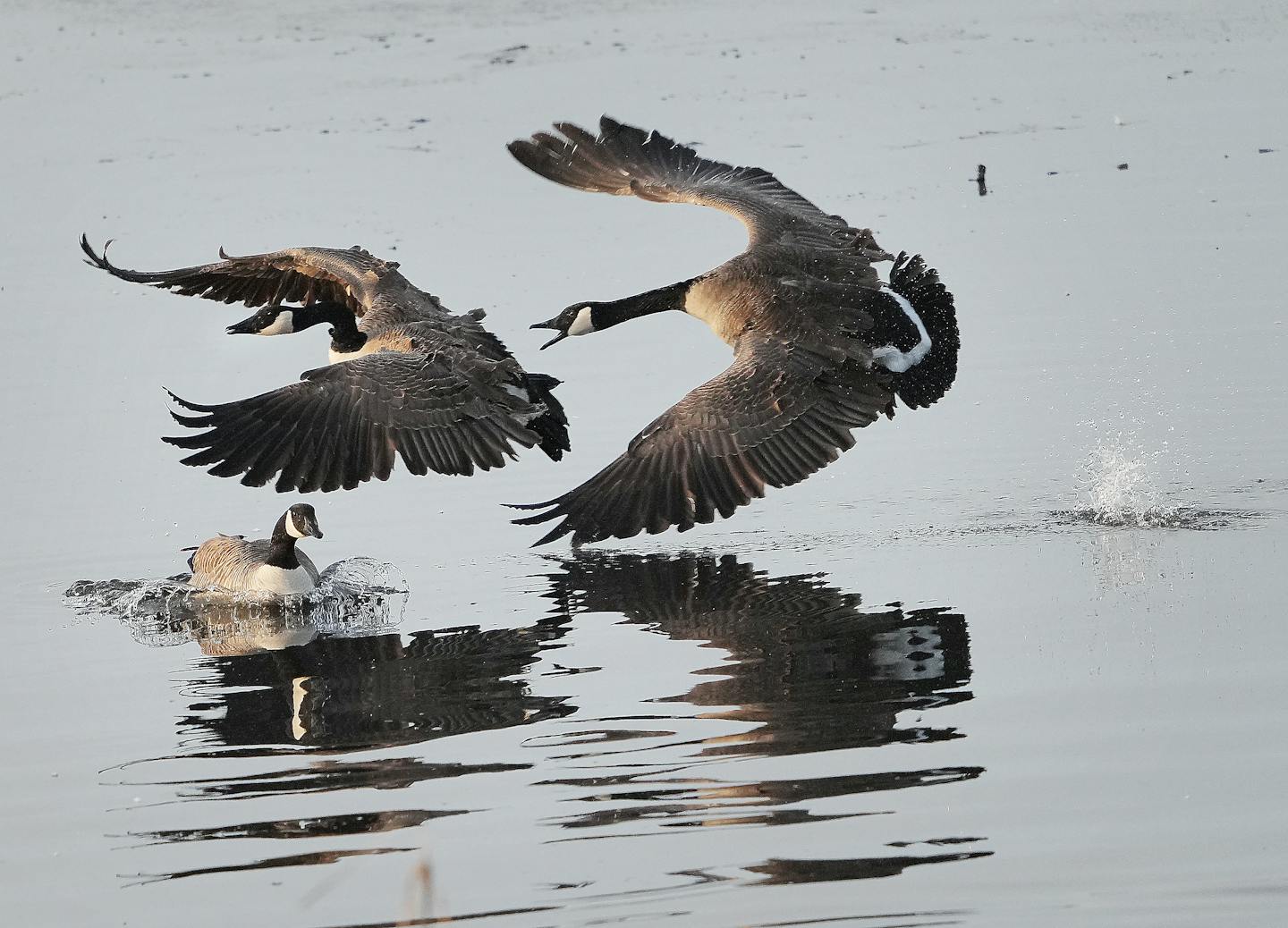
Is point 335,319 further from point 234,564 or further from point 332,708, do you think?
point 332,708

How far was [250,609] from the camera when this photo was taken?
792cm

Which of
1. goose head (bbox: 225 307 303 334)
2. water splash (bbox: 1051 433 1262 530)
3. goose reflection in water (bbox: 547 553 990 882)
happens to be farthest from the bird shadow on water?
goose head (bbox: 225 307 303 334)

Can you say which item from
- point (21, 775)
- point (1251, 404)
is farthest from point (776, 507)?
point (21, 775)

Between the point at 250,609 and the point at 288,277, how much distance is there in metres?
2.87

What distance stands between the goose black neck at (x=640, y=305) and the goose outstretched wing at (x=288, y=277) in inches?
43.6

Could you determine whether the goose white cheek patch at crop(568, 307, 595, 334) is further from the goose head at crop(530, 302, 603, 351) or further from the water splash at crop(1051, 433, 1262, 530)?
the water splash at crop(1051, 433, 1262, 530)

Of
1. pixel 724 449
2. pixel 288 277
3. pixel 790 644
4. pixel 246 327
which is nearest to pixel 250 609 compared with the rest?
pixel 724 449

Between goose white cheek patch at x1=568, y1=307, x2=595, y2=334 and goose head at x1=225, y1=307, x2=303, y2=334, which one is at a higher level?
goose head at x1=225, y1=307, x2=303, y2=334

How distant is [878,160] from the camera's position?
16062 millimetres

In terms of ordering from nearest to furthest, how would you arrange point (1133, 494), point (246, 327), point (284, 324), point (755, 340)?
point (755, 340) → point (1133, 494) → point (284, 324) → point (246, 327)

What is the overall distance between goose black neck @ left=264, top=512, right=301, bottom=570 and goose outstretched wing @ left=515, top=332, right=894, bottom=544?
3.49 ft

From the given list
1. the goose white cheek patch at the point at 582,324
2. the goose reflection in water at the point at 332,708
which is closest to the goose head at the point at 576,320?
the goose white cheek patch at the point at 582,324

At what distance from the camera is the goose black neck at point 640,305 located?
9328mm

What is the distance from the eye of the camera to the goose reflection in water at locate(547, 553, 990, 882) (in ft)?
16.6
